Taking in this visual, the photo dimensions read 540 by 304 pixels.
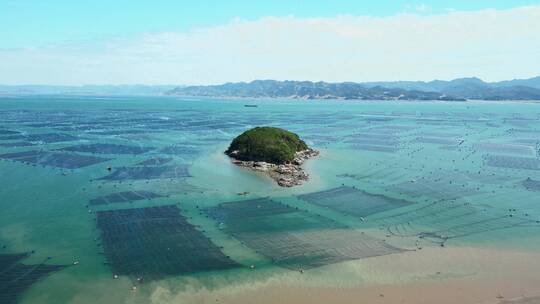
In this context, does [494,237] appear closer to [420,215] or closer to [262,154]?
[420,215]

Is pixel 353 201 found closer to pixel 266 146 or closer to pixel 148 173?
pixel 266 146

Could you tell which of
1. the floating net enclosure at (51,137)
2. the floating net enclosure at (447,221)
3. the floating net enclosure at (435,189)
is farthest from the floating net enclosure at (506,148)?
the floating net enclosure at (51,137)

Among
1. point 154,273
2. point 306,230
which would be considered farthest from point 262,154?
point 154,273

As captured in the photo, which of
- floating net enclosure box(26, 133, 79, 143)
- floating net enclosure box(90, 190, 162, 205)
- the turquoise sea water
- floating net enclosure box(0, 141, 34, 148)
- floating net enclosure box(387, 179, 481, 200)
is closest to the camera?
the turquoise sea water

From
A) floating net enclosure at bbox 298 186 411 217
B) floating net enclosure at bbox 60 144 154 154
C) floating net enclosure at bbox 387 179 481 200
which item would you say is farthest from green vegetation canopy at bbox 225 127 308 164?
floating net enclosure at bbox 387 179 481 200

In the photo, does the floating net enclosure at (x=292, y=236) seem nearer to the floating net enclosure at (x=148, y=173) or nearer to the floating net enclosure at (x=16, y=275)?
the floating net enclosure at (x=16, y=275)

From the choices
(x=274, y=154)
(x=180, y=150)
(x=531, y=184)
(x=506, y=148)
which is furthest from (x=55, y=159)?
(x=506, y=148)

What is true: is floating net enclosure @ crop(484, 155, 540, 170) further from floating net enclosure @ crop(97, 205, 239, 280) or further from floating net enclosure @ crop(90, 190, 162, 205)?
floating net enclosure @ crop(90, 190, 162, 205)
